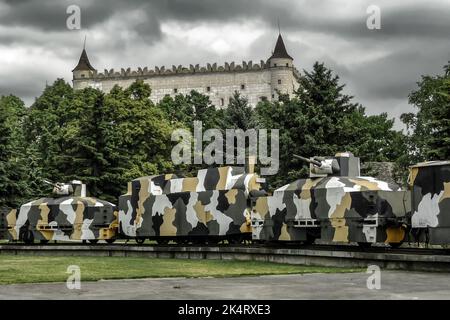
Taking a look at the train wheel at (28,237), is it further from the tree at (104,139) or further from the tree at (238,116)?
the tree at (238,116)

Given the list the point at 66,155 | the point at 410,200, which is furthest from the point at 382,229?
the point at 66,155

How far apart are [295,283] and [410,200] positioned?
279 inches

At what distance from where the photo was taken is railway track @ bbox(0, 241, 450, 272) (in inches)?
699

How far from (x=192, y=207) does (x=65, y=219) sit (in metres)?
7.08

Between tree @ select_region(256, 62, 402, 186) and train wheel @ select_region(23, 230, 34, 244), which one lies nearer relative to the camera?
train wheel @ select_region(23, 230, 34, 244)

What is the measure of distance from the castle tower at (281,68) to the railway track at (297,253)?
106m

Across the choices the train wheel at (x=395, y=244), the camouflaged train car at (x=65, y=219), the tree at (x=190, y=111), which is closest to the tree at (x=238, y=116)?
the camouflaged train car at (x=65, y=219)

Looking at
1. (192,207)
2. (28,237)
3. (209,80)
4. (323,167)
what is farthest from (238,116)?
(209,80)

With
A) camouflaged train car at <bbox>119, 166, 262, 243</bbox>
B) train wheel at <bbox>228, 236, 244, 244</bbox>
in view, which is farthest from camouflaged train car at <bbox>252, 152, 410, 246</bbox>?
train wheel at <bbox>228, 236, 244, 244</bbox>

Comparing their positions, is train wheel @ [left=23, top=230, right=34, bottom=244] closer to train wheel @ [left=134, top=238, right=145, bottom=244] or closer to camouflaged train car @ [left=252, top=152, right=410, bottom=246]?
train wheel @ [left=134, top=238, right=145, bottom=244]

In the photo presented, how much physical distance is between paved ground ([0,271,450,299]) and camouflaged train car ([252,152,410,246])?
4.89 metres

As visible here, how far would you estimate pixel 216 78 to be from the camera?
141875 mm

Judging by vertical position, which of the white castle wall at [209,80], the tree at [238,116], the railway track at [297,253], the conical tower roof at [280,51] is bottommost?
the railway track at [297,253]

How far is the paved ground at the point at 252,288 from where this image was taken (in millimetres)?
12086
